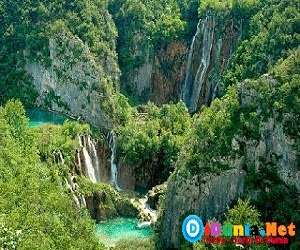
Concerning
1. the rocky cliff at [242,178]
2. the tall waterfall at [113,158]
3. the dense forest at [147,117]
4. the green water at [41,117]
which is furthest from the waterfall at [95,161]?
the rocky cliff at [242,178]

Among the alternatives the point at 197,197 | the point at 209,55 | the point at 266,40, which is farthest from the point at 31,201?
the point at 209,55

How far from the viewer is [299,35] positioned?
4866 cm

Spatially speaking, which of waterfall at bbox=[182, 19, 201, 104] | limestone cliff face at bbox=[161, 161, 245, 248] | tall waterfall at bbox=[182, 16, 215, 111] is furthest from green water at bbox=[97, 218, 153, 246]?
waterfall at bbox=[182, 19, 201, 104]

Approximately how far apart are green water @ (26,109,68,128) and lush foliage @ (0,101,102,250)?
1073 cm

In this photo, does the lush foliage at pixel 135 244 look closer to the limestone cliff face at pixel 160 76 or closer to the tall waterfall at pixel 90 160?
the tall waterfall at pixel 90 160

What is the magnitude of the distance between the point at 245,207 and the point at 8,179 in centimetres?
1494

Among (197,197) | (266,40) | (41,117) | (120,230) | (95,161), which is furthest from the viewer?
(41,117)

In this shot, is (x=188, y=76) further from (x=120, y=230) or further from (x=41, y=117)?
(x=120, y=230)

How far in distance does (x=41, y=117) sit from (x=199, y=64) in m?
18.3

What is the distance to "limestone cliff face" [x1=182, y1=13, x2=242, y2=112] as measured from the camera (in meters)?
60.0

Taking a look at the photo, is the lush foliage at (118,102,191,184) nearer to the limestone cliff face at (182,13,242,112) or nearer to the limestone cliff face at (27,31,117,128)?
the limestone cliff face at (27,31,117,128)

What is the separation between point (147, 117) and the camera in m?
56.1

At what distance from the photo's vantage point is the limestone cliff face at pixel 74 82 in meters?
56.3

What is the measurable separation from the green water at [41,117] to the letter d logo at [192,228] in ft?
71.4
